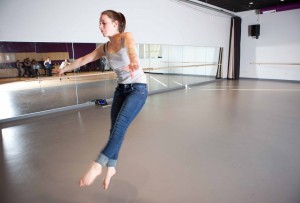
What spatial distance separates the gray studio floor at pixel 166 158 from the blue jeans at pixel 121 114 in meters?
0.61

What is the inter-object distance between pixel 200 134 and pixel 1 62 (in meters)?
4.11

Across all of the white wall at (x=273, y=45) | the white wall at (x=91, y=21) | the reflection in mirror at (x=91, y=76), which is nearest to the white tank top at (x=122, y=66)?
the white wall at (x=91, y=21)

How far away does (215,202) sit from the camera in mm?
1844

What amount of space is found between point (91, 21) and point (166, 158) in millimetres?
4202

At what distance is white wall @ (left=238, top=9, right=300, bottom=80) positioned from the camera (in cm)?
923

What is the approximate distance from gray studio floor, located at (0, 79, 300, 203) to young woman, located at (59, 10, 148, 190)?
55 centimetres

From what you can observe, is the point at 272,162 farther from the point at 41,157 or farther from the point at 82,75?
the point at 82,75

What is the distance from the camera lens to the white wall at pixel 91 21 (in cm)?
438

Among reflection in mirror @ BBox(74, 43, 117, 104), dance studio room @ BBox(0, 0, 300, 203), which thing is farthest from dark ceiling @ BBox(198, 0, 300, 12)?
reflection in mirror @ BBox(74, 43, 117, 104)

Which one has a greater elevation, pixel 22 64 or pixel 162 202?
pixel 22 64

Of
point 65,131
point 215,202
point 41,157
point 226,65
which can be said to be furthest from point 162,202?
point 226,65

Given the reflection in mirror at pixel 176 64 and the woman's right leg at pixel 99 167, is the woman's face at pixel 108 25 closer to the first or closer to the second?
the woman's right leg at pixel 99 167

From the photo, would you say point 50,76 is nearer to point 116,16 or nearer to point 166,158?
point 166,158

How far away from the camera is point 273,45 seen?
32.2 feet
